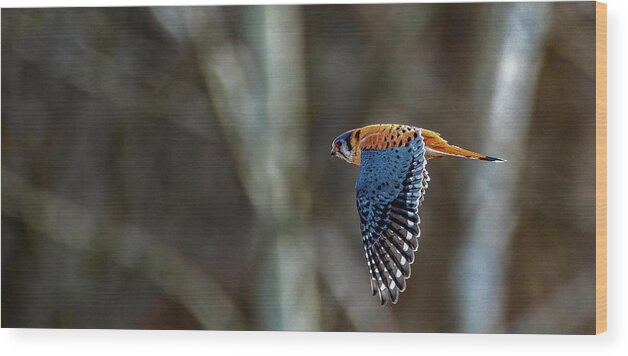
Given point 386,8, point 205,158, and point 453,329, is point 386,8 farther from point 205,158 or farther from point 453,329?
point 453,329

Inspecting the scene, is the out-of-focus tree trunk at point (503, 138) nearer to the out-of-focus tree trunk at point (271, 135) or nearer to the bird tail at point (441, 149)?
the bird tail at point (441, 149)

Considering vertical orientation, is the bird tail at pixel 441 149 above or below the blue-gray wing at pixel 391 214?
above

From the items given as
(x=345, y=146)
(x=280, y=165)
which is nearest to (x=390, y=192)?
(x=345, y=146)

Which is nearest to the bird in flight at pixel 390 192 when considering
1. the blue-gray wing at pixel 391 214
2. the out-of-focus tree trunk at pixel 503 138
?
the blue-gray wing at pixel 391 214

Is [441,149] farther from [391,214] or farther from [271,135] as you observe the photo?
[271,135]

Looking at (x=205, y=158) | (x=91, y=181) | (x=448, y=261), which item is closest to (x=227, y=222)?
(x=205, y=158)

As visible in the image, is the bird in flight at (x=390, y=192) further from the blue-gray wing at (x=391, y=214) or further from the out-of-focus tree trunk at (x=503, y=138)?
the out-of-focus tree trunk at (x=503, y=138)
